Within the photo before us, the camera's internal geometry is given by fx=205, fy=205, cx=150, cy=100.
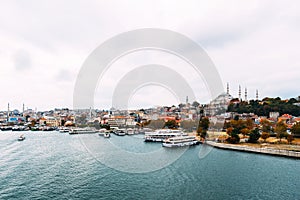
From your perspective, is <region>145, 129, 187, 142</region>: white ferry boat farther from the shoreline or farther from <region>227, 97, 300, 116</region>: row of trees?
<region>227, 97, 300, 116</region>: row of trees

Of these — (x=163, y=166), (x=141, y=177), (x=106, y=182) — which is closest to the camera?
(x=106, y=182)

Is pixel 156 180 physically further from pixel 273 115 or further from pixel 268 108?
pixel 268 108

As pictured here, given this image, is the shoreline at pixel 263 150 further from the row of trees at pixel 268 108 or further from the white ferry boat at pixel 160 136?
the row of trees at pixel 268 108

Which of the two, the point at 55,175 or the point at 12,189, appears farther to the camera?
the point at 55,175

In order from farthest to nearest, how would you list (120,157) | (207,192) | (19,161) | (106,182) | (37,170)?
→ (120,157) → (19,161) → (37,170) → (106,182) → (207,192)

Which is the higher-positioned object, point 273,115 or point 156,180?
point 273,115

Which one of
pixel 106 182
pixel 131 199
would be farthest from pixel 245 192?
pixel 106 182

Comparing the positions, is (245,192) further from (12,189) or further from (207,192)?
(12,189)

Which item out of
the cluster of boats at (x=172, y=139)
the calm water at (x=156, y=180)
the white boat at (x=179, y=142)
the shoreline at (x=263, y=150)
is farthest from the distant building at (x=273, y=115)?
the calm water at (x=156, y=180)

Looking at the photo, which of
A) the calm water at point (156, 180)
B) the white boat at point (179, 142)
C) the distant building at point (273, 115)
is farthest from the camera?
the distant building at point (273, 115)

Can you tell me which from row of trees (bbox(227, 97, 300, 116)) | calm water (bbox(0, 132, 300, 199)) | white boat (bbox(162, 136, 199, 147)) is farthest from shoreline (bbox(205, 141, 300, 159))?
row of trees (bbox(227, 97, 300, 116))

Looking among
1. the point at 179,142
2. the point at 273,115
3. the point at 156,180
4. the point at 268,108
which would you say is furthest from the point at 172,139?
the point at 268,108
